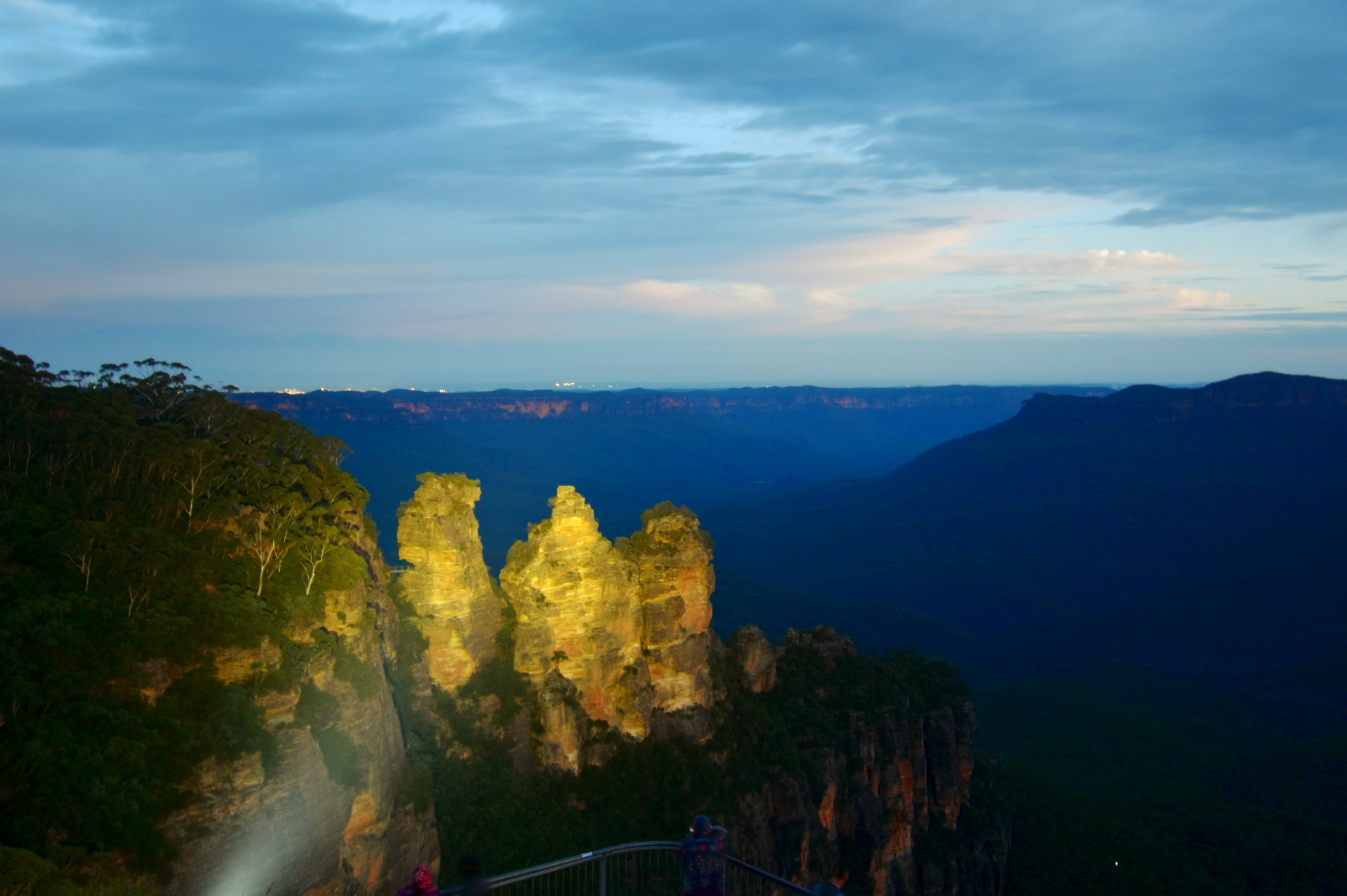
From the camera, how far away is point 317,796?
22891 millimetres

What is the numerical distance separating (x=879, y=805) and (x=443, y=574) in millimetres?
33467

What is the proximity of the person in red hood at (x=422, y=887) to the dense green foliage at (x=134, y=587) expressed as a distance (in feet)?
35.4

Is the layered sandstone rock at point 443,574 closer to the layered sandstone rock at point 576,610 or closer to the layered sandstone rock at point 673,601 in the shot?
the layered sandstone rock at point 576,610

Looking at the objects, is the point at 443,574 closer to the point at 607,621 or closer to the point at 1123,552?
the point at 607,621

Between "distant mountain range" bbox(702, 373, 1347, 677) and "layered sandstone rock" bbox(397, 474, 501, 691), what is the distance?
3125 inches

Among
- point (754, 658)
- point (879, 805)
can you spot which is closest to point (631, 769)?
point (754, 658)

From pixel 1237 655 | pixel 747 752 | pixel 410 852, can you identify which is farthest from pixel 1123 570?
pixel 410 852

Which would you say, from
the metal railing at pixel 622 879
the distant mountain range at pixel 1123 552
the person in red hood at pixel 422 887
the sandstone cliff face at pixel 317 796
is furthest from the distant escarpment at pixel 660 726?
the distant mountain range at pixel 1123 552

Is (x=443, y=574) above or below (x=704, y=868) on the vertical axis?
above

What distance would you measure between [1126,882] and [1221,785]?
84.5 feet

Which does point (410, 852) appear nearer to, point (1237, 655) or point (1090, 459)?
point (1237, 655)

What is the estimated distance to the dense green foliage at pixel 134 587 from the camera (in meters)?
18.5

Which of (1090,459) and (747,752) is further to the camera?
(1090,459)

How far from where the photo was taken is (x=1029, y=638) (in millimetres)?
120938
